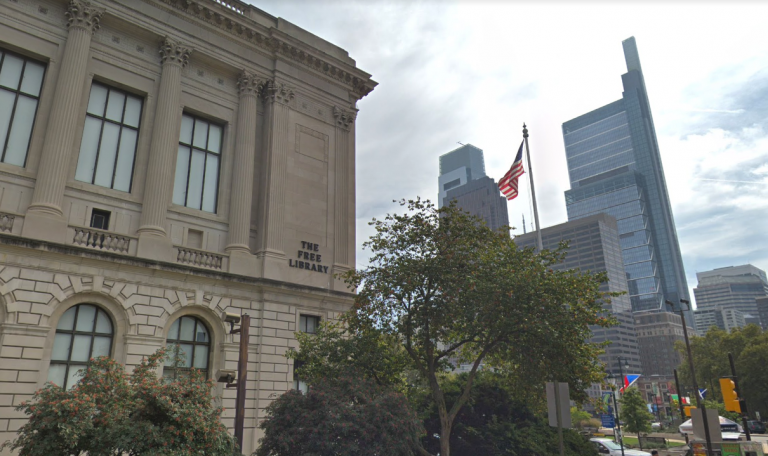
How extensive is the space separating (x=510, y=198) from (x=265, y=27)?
17.9 m

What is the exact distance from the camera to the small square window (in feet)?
79.7

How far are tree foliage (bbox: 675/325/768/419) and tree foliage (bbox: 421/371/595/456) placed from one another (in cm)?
4288

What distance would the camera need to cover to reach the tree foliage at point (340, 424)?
16.2 m

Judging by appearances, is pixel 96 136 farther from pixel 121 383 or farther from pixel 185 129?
pixel 121 383

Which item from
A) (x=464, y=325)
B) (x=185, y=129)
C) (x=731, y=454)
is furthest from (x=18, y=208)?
(x=731, y=454)

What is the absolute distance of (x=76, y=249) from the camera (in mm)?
21672

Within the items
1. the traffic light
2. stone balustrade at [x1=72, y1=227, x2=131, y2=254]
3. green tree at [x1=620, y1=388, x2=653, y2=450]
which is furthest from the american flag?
green tree at [x1=620, y1=388, x2=653, y2=450]

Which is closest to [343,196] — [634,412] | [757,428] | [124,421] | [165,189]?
[165,189]

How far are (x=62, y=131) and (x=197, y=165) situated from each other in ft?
22.8

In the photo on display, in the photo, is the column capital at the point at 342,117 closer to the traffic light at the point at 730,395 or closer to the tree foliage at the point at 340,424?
the tree foliage at the point at 340,424

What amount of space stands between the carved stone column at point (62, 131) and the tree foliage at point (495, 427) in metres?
18.0

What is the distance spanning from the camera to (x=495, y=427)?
901 inches

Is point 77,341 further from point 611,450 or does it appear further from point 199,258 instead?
point 611,450

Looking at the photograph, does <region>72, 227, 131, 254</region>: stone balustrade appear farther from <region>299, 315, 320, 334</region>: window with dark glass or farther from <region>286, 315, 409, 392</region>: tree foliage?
<region>299, 315, 320, 334</region>: window with dark glass
